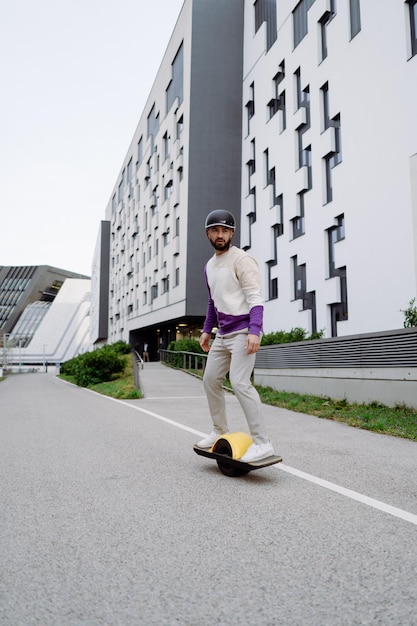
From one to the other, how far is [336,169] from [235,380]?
16.8 meters

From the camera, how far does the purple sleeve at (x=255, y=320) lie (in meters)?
4.32

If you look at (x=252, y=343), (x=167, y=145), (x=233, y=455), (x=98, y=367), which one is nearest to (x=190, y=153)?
(x=167, y=145)

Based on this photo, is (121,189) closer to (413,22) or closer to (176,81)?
(176,81)

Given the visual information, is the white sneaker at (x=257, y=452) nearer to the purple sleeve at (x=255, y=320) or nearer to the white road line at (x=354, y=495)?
the white road line at (x=354, y=495)

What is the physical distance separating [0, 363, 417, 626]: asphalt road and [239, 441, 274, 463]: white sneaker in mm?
195

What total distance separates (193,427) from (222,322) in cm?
365

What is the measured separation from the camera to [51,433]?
7.49 meters

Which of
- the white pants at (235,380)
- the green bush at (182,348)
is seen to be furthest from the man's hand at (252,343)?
the green bush at (182,348)

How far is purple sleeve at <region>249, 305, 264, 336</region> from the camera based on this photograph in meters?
4.32

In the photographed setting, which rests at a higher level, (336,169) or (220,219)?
(336,169)

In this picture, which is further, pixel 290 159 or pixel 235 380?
pixel 290 159

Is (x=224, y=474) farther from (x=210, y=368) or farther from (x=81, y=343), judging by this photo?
(x=81, y=343)

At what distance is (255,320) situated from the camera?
4.35 metres

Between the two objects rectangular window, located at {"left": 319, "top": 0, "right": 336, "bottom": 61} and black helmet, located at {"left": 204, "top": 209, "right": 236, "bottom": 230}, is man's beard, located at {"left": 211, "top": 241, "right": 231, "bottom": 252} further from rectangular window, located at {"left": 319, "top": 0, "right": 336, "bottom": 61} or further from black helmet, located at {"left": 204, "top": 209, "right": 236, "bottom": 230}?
rectangular window, located at {"left": 319, "top": 0, "right": 336, "bottom": 61}
